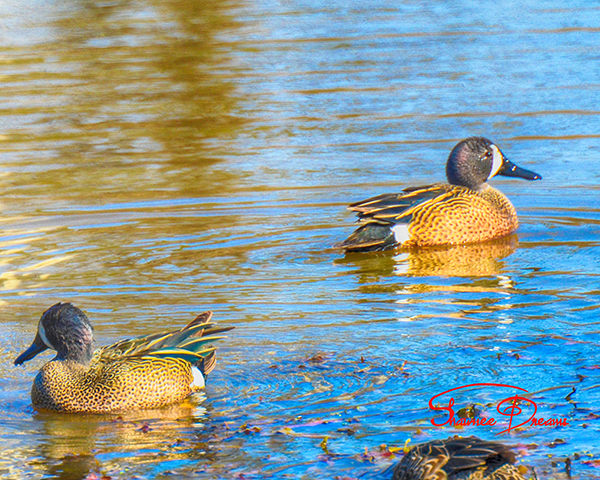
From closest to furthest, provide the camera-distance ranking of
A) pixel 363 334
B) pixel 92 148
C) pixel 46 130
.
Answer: pixel 363 334 < pixel 92 148 < pixel 46 130

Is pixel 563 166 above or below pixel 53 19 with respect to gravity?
below

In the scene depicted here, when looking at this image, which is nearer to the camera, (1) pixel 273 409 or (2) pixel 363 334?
(1) pixel 273 409

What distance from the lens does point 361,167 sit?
1213 cm

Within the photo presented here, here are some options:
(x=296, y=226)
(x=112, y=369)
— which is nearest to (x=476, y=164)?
(x=296, y=226)

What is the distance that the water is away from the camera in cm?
553

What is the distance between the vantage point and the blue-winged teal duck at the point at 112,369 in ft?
19.7

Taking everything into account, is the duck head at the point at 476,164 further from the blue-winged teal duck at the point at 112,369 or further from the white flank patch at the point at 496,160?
the blue-winged teal duck at the point at 112,369

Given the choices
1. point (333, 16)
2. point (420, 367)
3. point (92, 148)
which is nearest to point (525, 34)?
point (333, 16)

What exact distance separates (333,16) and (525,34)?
465cm

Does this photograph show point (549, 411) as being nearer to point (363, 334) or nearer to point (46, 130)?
point (363, 334)

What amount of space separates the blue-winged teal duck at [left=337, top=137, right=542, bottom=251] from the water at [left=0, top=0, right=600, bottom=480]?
17 cm

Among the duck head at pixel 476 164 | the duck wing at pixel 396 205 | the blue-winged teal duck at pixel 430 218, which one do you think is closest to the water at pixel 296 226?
the blue-winged teal duck at pixel 430 218

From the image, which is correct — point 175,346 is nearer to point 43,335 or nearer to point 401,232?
point 43,335

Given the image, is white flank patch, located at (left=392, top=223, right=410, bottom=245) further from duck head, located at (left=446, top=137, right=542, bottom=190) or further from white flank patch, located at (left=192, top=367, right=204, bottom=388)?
white flank patch, located at (left=192, top=367, right=204, bottom=388)
